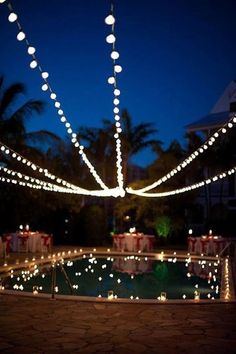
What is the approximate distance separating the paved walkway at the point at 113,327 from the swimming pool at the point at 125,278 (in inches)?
31.6

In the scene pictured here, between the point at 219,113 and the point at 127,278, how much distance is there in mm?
19235

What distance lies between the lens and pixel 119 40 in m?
7.92

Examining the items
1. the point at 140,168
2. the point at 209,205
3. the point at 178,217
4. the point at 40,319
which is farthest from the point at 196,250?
the point at 140,168

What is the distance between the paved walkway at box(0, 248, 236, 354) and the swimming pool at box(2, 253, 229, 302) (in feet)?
2.63

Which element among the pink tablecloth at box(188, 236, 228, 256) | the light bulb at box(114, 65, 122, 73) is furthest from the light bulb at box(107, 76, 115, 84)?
the pink tablecloth at box(188, 236, 228, 256)

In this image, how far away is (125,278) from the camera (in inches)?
533

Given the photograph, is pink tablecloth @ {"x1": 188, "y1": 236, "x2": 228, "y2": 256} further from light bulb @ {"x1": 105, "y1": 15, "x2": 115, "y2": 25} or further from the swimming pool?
light bulb @ {"x1": 105, "y1": 15, "x2": 115, "y2": 25}

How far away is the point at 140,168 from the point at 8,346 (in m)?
46.1

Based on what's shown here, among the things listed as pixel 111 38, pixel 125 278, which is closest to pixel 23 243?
pixel 125 278

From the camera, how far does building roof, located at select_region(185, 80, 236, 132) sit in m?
28.5

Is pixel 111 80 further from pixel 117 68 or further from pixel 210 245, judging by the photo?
pixel 210 245

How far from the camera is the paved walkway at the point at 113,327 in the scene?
5.64 m

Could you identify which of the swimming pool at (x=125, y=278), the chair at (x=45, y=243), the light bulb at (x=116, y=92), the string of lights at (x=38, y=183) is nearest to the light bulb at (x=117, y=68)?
the light bulb at (x=116, y=92)

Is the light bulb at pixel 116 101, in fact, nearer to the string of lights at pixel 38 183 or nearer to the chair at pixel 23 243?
the string of lights at pixel 38 183
